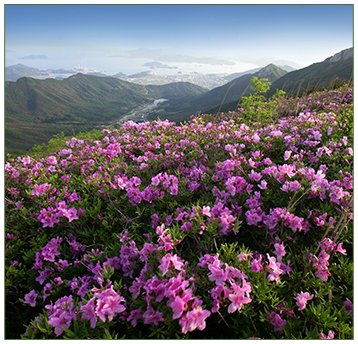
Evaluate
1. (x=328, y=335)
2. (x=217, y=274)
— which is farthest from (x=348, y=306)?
(x=217, y=274)

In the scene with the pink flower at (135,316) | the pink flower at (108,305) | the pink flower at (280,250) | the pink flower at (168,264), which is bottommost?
the pink flower at (135,316)

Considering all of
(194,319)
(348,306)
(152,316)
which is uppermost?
(194,319)

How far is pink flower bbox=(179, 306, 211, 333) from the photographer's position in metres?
1.25

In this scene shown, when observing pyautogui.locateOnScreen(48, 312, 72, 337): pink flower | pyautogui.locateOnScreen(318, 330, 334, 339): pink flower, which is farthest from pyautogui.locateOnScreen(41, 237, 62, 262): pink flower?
pyautogui.locateOnScreen(318, 330, 334, 339): pink flower

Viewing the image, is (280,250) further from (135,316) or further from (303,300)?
(135,316)

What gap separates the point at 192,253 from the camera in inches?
79.1

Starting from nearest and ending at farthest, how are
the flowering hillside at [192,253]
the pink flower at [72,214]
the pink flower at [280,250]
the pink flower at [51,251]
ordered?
the flowering hillside at [192,253], the pink flower at [280,250], the pink flower at [51,251], the pink flower at [72,214]

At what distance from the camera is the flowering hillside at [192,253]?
1478 millimetres

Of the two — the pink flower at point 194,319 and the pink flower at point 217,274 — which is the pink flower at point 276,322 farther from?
the pink flower at point 194,319

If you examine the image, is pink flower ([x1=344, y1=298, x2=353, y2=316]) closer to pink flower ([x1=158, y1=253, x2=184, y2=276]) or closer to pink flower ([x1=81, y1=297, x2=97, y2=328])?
pink flower ([x1=158, y1=253, x2=184, y2=276])

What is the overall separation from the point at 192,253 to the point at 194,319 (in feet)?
2.47

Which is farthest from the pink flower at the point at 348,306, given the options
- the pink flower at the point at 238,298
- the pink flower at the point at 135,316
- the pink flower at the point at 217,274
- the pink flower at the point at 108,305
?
the pink flower at the point at 108,305

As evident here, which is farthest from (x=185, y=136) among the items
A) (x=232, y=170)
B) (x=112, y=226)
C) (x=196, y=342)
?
(x=196, y=342)

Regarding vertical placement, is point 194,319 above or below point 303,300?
above
